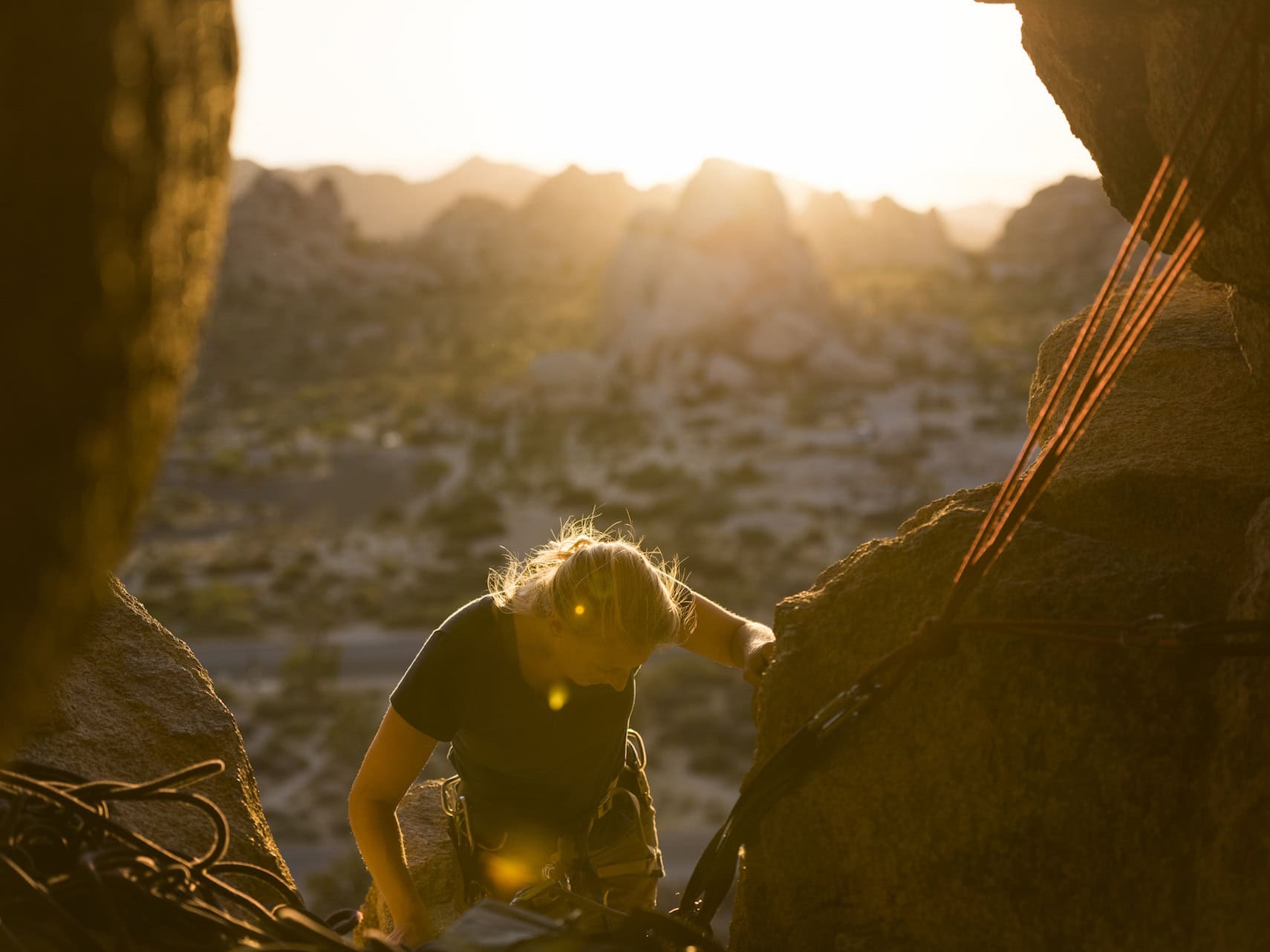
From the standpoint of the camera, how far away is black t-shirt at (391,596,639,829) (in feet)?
8.86

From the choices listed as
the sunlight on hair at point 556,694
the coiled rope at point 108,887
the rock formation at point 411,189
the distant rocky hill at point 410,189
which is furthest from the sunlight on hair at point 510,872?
the distant rocky hill at point 410,189

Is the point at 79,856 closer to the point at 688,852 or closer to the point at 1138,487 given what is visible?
the point at 1138,487

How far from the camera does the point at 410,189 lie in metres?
117

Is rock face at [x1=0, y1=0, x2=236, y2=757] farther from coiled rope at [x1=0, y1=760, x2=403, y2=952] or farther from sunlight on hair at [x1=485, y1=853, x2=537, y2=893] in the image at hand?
sunlight on hair at [x1=485, y1=853, x2=537, y2=893]

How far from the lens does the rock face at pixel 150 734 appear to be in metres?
2.66

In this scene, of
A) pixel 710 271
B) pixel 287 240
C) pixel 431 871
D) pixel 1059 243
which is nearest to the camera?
pixel 431 871

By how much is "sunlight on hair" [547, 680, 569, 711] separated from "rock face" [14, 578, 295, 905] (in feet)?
2.48

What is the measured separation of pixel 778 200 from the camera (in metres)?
45.0

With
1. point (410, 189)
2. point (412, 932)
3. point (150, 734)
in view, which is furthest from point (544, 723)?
point (410, 189)

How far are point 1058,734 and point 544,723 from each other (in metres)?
1.26

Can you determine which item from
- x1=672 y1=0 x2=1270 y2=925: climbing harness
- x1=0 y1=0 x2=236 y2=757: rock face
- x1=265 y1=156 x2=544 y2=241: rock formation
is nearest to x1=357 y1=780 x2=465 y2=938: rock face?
x1=672 y1=0 x2=1270 y2=925: climbing harness

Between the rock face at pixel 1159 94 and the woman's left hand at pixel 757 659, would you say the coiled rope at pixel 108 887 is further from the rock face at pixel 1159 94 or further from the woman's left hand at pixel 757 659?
the rock face at pixel 1159 94

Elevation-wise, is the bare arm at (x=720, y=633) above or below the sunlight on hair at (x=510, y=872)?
above

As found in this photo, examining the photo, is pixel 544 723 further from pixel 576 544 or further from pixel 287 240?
pixel 287 240
